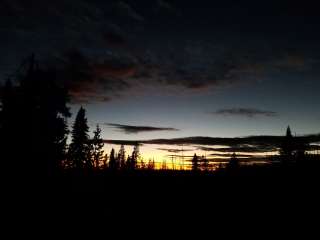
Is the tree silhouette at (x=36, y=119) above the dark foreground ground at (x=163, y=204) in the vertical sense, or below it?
above

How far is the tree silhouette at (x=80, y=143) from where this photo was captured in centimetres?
4909

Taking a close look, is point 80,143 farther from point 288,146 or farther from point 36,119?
point 288,146

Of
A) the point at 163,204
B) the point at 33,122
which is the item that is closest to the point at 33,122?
the point at 33,122

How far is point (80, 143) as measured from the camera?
50500 millimetres

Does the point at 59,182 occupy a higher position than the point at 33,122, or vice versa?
the point at 33,122

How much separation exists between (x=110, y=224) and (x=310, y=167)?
28421 millimetres

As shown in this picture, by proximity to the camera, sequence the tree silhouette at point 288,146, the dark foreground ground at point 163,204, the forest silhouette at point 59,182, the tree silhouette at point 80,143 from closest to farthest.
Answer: the dark foreground ground at point 163,204 < the forest silhouette at point 59,182 < the tree silhouette at point 80,143 < the tree silhouette at point 288,146

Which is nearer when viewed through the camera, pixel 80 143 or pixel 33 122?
pixel 33 122

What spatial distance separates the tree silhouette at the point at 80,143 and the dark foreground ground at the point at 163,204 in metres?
18.9

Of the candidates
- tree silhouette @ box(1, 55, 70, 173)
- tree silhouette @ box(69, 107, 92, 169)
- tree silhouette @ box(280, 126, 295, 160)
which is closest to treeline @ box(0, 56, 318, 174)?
tree silhouette @ box(1, 55, 70, 173)

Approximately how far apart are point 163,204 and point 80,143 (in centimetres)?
3133

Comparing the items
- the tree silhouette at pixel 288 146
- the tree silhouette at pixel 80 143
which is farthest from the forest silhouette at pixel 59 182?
the tree silhouette at pixel 288 146

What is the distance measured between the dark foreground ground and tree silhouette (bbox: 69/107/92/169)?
1886 centimetres

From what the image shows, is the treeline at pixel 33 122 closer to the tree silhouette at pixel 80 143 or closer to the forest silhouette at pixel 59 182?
the forest silhouette at pixel 59 182
